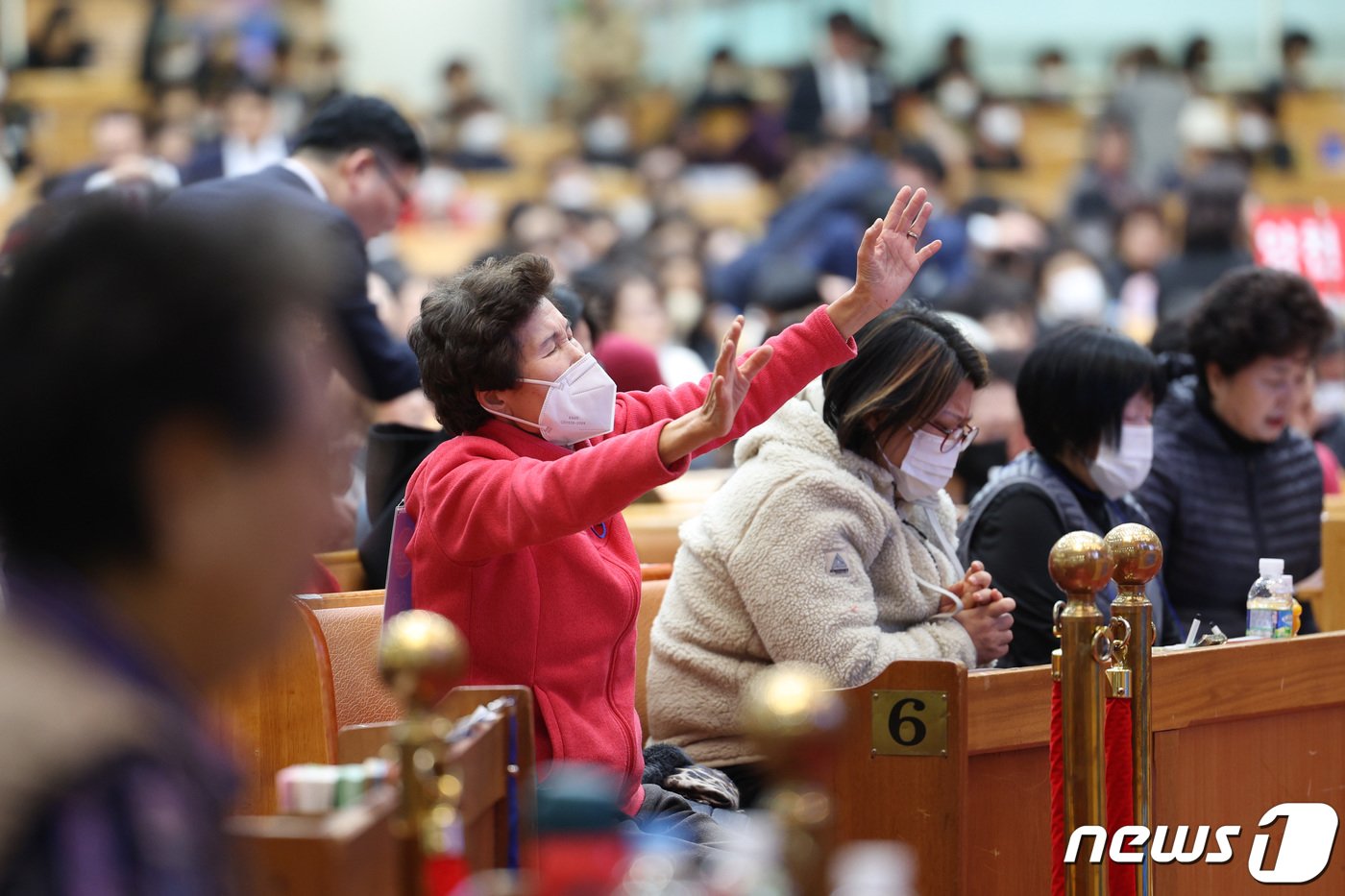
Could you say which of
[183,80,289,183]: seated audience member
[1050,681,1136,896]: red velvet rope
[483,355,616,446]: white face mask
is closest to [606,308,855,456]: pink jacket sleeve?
[483,355,616,446]: white face mask

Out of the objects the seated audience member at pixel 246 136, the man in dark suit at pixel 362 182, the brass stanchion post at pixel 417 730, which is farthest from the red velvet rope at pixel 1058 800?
the seated audience member at pixel 246 136

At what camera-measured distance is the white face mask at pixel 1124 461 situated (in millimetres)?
3086

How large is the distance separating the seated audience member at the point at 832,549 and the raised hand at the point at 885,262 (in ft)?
0.68

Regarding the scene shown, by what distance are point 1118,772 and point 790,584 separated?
56cm

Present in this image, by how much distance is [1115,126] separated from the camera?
11.5m

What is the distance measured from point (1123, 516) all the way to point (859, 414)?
2.48ft

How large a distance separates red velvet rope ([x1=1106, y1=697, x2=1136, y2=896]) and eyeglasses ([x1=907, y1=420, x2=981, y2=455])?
59 cm

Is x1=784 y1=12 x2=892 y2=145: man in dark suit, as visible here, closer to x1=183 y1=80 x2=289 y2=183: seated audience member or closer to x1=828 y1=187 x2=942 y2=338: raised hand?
x1=183 y1=80 x2=289 y2=183: seated audience member

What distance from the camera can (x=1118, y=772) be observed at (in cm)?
231

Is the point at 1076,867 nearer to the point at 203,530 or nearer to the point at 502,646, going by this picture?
the point at 502,646

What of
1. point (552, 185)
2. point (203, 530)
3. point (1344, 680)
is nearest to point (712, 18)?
point (552, 185)

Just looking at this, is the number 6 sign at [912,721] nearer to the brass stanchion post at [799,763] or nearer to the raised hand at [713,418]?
the raised hand at [713,418]

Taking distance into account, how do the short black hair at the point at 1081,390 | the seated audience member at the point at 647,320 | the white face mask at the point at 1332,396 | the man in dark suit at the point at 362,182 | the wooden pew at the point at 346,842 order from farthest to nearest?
1. the seated audience member at the point at 647,320
2. the white face mask at the point at 1332,396
3. the man in dark suit at the point at 362,182
4. the short black hair at the point at 1081,390
5. the wooden pew at the point at 346,842

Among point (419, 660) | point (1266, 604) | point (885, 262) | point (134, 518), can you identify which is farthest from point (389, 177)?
point (134, 518)
